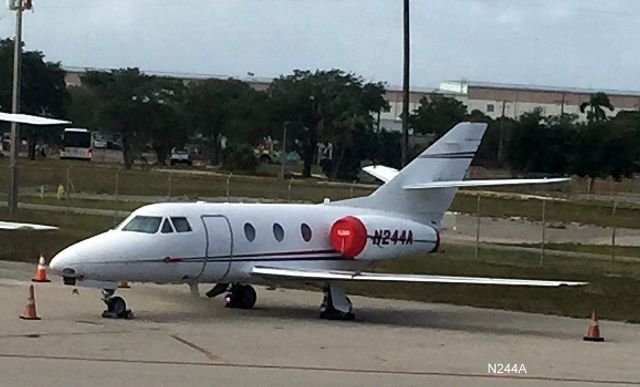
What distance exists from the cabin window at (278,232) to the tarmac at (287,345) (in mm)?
1358

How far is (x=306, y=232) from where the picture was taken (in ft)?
82.7

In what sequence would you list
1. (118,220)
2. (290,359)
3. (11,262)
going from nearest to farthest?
(290,359)
(11,262)
(118,220)

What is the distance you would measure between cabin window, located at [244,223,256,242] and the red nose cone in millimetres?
1771

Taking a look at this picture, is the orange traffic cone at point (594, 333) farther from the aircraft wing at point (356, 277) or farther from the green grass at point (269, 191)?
the green grass at point (269, 191)

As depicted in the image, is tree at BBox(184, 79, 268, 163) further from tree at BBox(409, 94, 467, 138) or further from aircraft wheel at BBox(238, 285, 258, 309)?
aircraft wheel at BBox(238, 285, 258, 309)

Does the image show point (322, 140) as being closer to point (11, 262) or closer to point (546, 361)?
point (11, 262)

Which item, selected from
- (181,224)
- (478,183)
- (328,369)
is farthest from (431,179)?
(328,369)

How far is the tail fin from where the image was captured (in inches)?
1057

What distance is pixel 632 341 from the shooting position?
2253 centimetres

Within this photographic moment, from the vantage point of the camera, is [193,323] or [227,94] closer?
[193,323]

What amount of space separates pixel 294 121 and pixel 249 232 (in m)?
79.6

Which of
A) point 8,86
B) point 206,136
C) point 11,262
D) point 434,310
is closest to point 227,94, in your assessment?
point 206,136

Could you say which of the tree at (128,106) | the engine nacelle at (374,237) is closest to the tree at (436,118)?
the tree at (128,106)

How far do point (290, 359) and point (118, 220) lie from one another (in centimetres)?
2808
